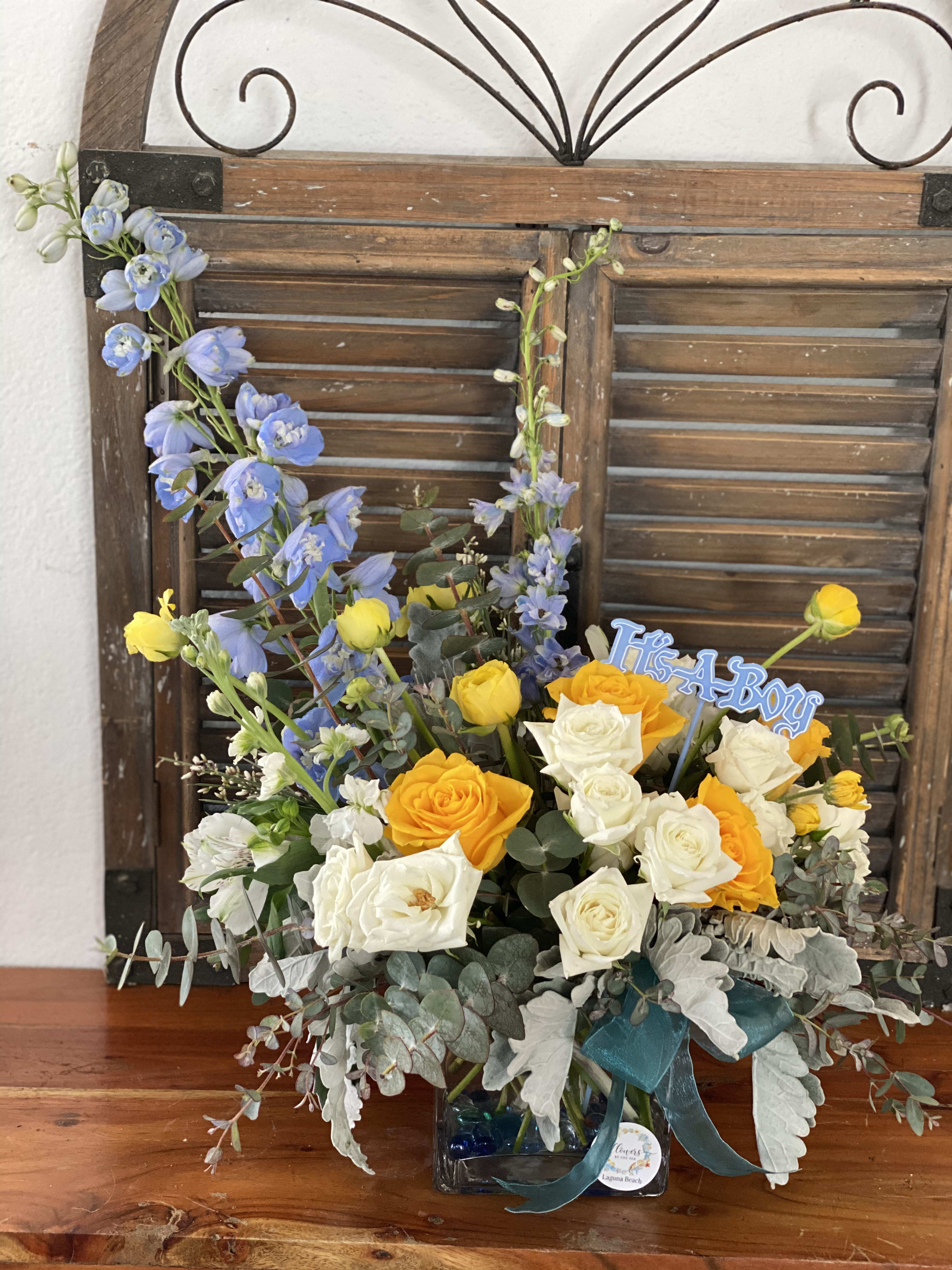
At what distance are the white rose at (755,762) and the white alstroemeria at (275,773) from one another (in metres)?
0.30

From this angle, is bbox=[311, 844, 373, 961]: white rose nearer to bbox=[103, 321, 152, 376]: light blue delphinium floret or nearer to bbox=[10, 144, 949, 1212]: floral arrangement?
bbox=[10, 144, 949, 1212]: floral arrangement

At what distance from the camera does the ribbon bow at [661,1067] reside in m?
0.65

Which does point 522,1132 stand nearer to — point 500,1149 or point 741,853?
point 500,1149

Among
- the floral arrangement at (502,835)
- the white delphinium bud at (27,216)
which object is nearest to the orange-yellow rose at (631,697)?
the floral arrangement at (502,835)

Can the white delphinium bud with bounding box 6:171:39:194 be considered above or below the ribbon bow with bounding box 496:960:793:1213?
above

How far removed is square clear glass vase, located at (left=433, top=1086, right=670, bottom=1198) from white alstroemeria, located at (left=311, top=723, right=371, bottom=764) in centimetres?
28

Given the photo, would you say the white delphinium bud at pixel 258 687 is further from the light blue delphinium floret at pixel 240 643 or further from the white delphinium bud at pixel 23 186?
the white delphinium bud at pixel 23 186

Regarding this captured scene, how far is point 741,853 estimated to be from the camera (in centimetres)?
65

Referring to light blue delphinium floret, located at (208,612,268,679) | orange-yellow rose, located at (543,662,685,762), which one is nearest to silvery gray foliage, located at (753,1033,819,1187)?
orange-yellow rose, located at (543,662,685,762)

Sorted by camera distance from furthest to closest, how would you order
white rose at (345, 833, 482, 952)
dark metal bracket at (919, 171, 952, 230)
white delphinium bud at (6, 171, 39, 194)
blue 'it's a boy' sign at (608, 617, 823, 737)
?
dark metal bracket at (919, 171, 952, 230)
white delphinium bud at (6, 171, 39, 194)
blue 'it's a boy' sign at (608, 617, 823, 737)
white rose at (345, 833, 482, 952)

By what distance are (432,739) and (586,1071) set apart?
25cm

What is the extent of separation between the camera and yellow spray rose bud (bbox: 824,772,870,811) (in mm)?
764

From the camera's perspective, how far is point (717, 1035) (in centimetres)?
63

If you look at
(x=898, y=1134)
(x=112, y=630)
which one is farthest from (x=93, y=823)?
(x=898, y=1134)
